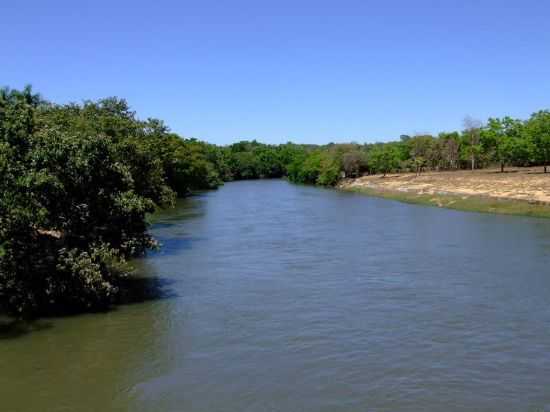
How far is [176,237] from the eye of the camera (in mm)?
54469

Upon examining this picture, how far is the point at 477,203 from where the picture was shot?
2916 inches

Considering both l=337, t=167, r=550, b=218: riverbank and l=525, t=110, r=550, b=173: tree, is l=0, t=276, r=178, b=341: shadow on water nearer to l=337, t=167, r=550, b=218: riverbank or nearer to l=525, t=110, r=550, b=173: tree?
l=337, t=167, r=550, b=218: riverbank

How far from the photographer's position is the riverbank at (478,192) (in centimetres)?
6775

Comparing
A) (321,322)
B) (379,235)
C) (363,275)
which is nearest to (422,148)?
(379,235)

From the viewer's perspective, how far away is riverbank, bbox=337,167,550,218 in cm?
6775

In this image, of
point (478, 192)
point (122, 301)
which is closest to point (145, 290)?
point (122, 301)

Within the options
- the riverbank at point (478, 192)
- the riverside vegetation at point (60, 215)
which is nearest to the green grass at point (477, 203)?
the riverbank at point (478, 192)

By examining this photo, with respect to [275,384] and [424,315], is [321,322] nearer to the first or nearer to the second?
[424,315]

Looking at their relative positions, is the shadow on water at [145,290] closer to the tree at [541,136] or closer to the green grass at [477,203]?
the green grass at [477,203]

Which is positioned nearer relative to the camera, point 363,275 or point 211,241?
point 363,275

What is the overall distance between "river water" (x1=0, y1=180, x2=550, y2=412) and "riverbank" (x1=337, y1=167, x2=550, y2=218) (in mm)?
24779

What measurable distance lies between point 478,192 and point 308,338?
202 ft

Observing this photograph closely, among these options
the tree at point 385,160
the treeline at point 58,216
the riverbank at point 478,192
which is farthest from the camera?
the tree at point 385,160

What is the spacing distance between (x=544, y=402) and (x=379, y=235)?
35474 millimetres
